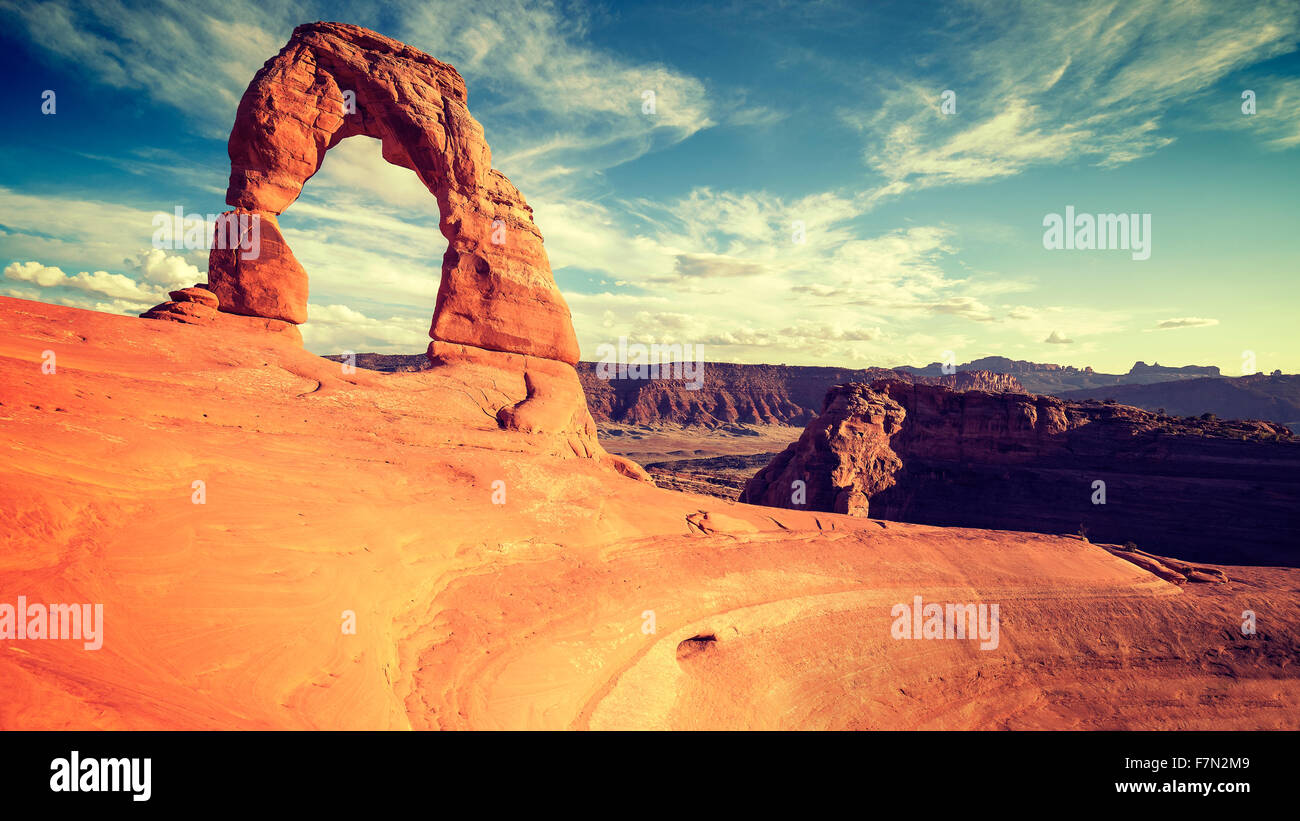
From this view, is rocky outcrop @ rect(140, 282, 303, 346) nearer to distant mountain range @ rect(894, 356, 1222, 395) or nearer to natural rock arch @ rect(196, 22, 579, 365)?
natural rock arch @ rect(196, 22, 579, 365)

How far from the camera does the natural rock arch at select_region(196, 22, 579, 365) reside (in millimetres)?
16344

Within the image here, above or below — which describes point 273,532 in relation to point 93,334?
below

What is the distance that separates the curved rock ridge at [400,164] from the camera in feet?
53.6

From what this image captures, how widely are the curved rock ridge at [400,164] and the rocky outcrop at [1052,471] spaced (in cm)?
2330

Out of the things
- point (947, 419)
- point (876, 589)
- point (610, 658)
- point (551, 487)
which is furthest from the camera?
point (947, 419)

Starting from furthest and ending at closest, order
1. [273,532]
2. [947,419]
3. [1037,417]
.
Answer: [947,419]
[1037,417]
[273,532]

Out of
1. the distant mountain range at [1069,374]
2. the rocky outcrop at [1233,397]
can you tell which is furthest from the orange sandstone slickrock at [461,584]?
the distant mountain range at [1069,374]

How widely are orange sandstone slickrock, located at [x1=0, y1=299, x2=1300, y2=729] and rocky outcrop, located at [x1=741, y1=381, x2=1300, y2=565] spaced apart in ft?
40.8

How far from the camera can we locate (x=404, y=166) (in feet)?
65.0

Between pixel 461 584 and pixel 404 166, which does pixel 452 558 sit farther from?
pixel 404 166
